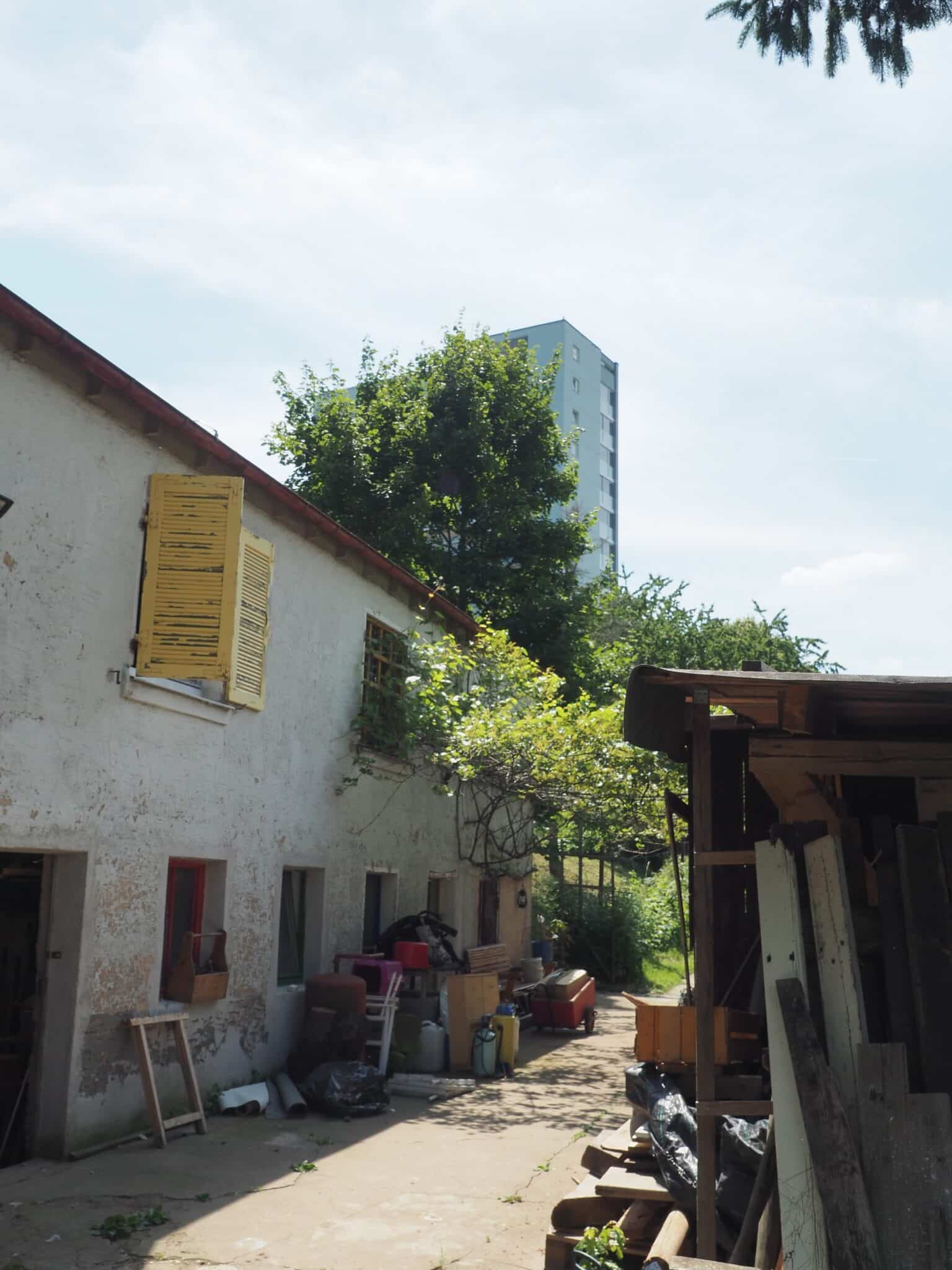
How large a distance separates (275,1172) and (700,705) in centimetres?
465

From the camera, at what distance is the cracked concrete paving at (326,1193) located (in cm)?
599

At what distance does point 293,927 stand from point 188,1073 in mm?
2665

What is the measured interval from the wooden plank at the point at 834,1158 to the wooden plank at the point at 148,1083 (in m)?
5.71

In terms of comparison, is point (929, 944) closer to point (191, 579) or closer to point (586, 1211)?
point (586, 1211)

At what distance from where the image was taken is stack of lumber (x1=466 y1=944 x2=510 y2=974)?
1451cm

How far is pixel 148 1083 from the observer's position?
8312mm

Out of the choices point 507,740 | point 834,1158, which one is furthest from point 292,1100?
point 834,1158

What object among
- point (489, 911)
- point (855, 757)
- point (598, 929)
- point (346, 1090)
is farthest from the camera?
point (598, 929)

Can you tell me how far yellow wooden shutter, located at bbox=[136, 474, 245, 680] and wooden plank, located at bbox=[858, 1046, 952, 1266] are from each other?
19.7 ft

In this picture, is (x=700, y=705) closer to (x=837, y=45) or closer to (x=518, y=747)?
(x=837, y=45)

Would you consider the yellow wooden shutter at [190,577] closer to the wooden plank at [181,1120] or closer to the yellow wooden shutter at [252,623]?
the yellow wooden shutter at [252,623]

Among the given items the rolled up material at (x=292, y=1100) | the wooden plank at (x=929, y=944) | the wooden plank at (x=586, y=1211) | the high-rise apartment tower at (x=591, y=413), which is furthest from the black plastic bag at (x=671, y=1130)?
the high-rise apartment tower at (x=591, y=413)

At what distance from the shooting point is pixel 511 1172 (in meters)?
7.82

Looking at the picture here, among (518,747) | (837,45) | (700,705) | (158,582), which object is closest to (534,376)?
(518,747)
